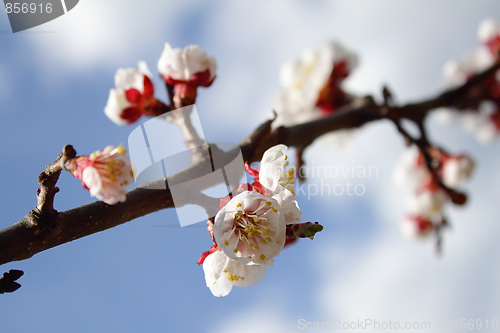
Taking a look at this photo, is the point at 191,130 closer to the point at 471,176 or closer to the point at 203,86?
the point at 203,86

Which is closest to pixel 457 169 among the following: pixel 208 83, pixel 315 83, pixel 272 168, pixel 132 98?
pixel 315 83

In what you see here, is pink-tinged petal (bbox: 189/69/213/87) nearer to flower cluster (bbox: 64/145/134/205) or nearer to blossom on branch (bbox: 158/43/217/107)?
blossom on branch (bbox: 158/43/217/107)

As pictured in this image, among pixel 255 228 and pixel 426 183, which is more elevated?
pixel 255 228

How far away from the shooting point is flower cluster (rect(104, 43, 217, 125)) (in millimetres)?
1456

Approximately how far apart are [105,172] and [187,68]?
77cm

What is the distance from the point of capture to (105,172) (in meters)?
0.85

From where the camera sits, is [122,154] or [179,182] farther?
[179,182]

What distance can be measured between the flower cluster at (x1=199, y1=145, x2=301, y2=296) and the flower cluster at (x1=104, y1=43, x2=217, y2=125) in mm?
678

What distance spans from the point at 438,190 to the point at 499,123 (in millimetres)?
1261

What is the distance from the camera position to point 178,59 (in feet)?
4.83

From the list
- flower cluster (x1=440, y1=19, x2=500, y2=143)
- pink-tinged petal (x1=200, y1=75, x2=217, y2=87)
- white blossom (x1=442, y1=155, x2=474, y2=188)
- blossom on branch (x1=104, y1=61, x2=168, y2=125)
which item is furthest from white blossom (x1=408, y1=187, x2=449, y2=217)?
blossom on branch (x1=104, y1=61, x2=168, y2=125)

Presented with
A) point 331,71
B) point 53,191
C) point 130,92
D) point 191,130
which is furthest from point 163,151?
point 331,71

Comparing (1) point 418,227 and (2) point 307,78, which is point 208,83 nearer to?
(2) point 307,78

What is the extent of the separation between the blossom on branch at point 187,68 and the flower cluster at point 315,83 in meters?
0.78
